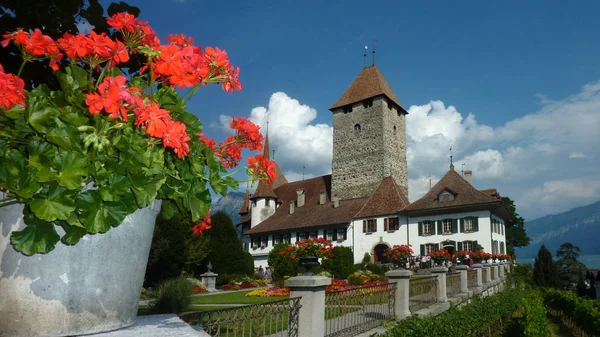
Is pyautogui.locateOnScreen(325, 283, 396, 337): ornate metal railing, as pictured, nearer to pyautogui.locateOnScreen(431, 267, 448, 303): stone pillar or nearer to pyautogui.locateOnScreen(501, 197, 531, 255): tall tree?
pyautogui.locateOnScreen(431, 267, 448, 303): stone pillar

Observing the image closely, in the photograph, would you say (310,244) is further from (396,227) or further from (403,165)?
(403,165)

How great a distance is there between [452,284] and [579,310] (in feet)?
20.8

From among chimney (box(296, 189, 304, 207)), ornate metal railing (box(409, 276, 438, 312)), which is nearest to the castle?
chimney (box(296, 189, 304, 207))

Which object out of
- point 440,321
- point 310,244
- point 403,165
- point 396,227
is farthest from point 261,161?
point 403,165

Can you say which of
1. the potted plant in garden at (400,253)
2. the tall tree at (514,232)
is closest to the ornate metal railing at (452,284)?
the potted plant in garden at (400,253)

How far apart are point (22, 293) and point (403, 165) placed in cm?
4633

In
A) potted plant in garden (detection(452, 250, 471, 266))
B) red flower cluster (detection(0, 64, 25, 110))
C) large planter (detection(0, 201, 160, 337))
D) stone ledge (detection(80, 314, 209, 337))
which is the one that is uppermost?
red flower cluster (detection(0, 64, 25, 110))

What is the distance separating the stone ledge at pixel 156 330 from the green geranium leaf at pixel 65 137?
697mm

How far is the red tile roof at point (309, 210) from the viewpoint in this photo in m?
42.4

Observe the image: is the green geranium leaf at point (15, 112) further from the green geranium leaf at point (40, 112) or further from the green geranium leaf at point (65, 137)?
the green geranium leaf at point (65, 137)

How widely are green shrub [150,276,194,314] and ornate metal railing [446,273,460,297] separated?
900 centimetres

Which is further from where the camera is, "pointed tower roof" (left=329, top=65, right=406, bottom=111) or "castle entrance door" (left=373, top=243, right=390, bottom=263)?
"pointed tower roof" (left=329, top=65, right=406, bottom=111)

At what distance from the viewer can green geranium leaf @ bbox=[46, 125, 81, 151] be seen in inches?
55.6

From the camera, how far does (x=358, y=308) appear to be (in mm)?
8836
